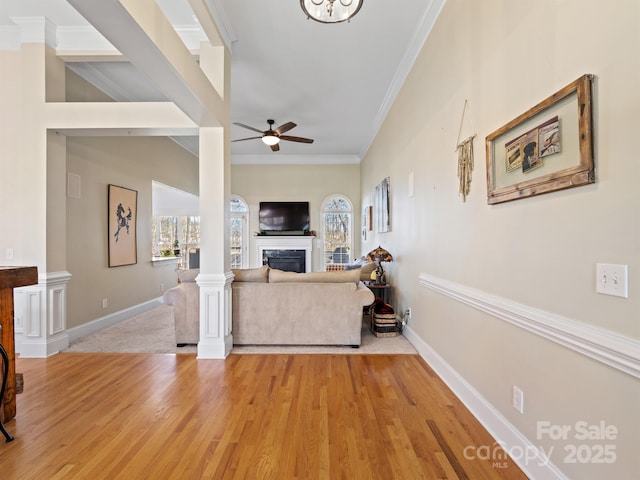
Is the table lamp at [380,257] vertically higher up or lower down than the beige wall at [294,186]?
lower down

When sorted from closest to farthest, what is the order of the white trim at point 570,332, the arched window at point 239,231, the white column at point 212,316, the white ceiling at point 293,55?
the white trim at point 570,332 → the white ceiling at point 293,55 → the white column at point 212,316 → the arched window at point 239,231

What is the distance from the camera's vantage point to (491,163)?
1.93 m

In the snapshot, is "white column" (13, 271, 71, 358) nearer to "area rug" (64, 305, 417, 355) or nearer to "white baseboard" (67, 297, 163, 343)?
"area rug" (64, 305, 417, 355)

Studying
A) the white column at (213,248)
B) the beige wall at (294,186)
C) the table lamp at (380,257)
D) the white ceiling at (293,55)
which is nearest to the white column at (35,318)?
the white column at (213,248)

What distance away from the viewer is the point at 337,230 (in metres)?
7.96

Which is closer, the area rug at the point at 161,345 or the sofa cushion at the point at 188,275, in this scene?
the area rug at the point at 161,345

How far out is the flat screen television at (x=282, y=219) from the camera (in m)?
7.77

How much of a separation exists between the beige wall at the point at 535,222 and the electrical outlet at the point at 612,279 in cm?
2

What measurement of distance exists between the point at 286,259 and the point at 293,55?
196 inches

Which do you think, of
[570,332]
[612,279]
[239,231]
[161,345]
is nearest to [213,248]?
[161,345]

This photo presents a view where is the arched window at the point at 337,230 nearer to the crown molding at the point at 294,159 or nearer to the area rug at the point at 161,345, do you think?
the crown molding at the point at 294,159

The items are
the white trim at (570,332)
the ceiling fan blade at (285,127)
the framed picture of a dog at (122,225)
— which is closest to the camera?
the white trim at (570,332)

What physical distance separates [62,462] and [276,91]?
4.37m

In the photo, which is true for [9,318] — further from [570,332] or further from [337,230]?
[337,230]
